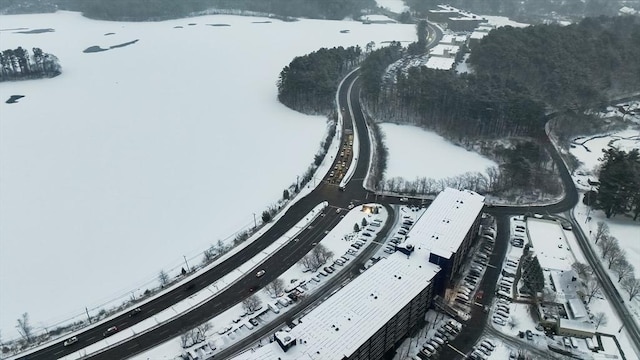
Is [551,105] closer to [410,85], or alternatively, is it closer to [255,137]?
[410,85]

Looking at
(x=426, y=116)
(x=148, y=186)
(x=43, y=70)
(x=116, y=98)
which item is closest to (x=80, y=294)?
(x=148, y=186)

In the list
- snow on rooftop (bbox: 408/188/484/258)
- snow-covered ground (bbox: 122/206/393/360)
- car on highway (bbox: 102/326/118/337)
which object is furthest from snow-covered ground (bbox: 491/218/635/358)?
car on highway (bbox: 102/326/118/337)

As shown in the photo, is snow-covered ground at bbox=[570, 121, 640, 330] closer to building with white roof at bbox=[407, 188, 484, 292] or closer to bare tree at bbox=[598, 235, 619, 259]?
bare tree at bbox=[598, 235, 619, 259]

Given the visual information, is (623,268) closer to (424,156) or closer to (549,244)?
(549,244)

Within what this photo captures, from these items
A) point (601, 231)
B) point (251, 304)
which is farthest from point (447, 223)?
point (251, 304)

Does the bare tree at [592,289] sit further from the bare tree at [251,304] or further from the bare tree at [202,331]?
the bare tree at [202,331]
